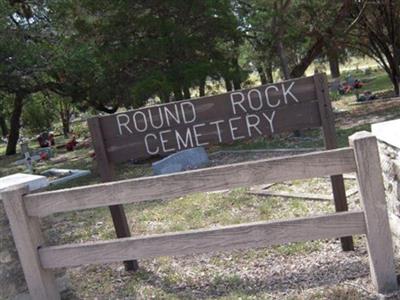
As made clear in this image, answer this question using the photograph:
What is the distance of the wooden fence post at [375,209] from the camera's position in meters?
3.09

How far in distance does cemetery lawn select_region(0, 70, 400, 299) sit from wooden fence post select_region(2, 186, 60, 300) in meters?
0.21

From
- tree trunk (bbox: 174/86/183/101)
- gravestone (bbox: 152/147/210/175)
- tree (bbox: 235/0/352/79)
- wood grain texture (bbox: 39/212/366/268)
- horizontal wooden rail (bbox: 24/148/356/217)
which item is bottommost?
gravestone (bbox: 152/147/210/175)

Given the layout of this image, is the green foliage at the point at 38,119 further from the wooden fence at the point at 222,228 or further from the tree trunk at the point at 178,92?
the wooden fence at the point at 222,228

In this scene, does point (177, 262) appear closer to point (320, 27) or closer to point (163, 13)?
point (163, 13)

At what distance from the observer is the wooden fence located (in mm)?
3176

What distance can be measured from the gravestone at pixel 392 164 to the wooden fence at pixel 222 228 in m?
0.44

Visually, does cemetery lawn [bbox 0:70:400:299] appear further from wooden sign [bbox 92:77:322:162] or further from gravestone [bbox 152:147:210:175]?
gravestone [bbox 152:147:210:175]

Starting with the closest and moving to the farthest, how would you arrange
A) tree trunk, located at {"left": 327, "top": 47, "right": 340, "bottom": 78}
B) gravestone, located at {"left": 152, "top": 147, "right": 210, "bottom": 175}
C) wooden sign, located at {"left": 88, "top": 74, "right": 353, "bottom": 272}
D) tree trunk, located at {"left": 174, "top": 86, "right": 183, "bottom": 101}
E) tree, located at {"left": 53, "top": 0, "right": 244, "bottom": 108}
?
wooden sign, located at {"left": 88, "top": 74, "right": 353, "bottom": 272} < gravestone, located at {"left": 152, "top": 147, "right": 210, "bottom": 175} < tree, located at {"left": 53, "top": 0, "right": 244, "bottom": 108} < tree trunk, located at {"left": 174, "top": 86, "right": 183, "bottom": 101} < tree trunk, located at {"left": 327, "top": 47, "right": 340, "bottom": 78}

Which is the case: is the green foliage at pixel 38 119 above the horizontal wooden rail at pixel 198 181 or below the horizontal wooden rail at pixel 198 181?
above

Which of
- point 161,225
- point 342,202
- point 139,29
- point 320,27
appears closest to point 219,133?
point 342,202

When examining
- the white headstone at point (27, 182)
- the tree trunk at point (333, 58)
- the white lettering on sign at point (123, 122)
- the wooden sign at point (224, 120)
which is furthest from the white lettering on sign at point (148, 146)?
the tree trunk at point (333, 58)

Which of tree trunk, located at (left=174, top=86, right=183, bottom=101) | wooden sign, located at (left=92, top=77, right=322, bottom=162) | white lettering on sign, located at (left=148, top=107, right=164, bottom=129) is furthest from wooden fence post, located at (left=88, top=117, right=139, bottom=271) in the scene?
tree trunk, located at (left=174, top=86, right=183, bottom=101)

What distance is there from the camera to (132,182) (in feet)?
11.0

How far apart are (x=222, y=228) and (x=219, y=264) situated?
1.16 m
